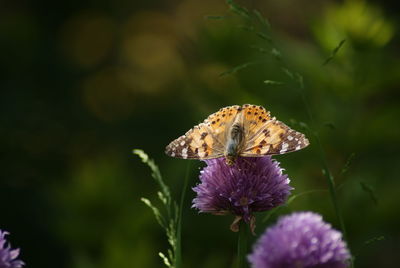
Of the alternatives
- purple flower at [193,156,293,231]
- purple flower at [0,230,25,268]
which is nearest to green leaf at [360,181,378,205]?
purple flower at [193,156,293,231]

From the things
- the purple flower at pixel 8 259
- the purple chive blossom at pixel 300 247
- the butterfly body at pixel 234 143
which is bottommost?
the purple chive blossom at pixel 300 247

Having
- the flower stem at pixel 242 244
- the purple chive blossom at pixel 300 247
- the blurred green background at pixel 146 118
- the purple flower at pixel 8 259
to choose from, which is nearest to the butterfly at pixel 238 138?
the flower stem at pixel 242 244

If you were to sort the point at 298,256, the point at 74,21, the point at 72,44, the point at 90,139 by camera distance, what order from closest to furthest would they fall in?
the point at 298,256 < the point at 90,139 < the point at 72,44 < the point at 74,21

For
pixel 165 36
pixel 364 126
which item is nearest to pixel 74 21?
pixel 165 36

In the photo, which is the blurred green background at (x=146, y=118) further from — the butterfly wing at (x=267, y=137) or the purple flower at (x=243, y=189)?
the purple flower at (x=243, y=189)

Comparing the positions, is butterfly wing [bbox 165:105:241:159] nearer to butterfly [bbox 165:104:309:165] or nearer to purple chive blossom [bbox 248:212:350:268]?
butterfly [bbox 165:104:309:165]

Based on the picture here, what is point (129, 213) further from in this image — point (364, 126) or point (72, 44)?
point (72, 44)

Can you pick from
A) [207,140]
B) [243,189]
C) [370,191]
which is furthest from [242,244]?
[207,140]
